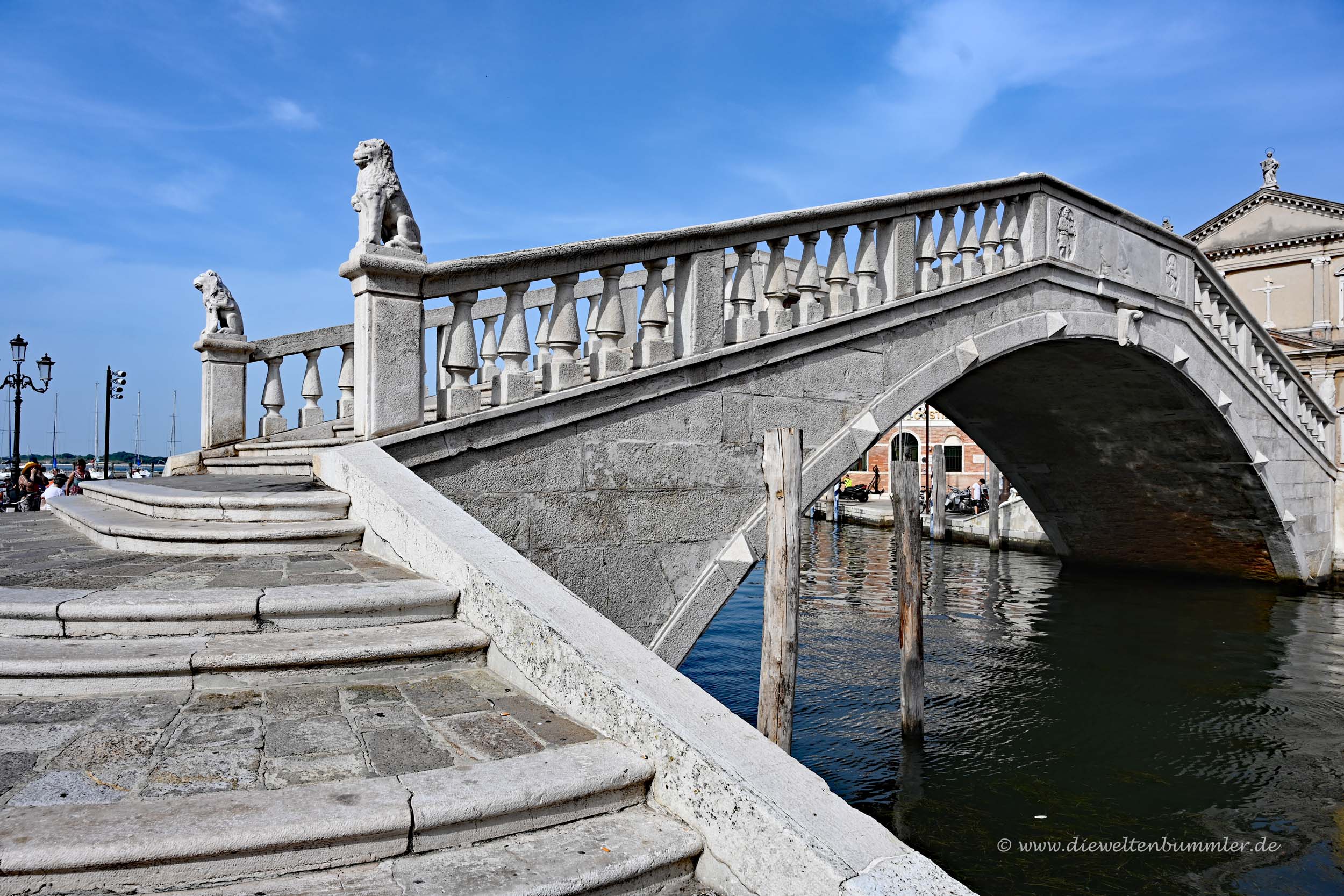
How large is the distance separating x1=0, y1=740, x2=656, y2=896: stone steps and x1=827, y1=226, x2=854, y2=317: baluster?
4467mm

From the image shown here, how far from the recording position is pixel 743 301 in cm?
552

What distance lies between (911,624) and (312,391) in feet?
16.3

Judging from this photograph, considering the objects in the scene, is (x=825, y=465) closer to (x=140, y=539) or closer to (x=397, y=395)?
(x=397, y=395)

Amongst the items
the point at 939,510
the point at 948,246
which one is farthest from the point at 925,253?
the point at 939,510

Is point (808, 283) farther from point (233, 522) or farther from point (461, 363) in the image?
point (233, 522)

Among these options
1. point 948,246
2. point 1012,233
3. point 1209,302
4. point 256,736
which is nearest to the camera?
point 256,736

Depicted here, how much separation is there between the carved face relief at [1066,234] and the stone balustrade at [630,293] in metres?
0.18

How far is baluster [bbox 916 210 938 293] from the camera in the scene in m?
6.67

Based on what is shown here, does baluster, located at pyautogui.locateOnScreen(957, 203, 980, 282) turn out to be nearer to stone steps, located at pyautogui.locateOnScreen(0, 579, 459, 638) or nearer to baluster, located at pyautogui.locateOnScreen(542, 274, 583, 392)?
baluster, located at pyautogui.locateOnScreen(542, 274, 583, 392)

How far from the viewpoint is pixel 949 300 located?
6844 mm

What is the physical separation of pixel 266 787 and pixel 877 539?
21.9m

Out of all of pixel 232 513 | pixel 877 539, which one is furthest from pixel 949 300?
pixel 877 539

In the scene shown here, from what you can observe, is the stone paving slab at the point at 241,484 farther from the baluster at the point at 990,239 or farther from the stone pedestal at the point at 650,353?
the baluster at the point at 990,239

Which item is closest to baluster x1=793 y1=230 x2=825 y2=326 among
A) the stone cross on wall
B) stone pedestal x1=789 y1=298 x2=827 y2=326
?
stone pedestal x1=789 y1=298 x2=827 y2=326
